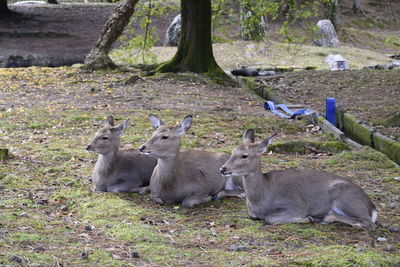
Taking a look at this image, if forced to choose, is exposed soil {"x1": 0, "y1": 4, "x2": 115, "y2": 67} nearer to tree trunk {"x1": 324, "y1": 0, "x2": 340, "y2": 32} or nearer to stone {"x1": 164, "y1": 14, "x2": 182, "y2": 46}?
stone {"x1": 164, "y1": 14, "x2": 182, "y2": 46}

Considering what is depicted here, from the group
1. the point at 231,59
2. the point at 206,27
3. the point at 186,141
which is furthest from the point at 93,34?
the point at 186,141

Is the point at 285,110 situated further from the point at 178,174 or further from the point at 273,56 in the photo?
the point at 273,56

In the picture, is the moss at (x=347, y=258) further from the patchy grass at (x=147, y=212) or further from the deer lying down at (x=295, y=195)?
the deer lying down at (x=295, y=195)

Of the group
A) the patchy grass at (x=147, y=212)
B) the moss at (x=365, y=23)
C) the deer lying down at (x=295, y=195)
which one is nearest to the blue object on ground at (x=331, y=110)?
the patchy grass at (x=147, y=212)

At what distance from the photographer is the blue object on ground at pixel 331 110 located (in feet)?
39.1

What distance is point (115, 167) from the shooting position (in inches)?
303

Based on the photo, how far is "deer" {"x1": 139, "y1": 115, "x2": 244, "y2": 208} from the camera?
7125 millimetres

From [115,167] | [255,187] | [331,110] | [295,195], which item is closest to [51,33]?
[331,110]

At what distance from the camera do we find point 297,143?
9820 mm

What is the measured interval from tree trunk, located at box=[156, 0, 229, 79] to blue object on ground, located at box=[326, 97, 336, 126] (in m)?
6.15

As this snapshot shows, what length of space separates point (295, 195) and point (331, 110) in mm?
5700

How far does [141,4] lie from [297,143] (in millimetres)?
10851

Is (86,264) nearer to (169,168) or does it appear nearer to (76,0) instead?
(169,168)

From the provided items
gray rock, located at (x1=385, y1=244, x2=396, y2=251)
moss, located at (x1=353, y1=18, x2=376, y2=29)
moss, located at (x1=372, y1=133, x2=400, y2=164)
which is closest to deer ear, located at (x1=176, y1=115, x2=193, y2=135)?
gray rock, located at (x1=385, y1=244, x2=396, y2=251)
